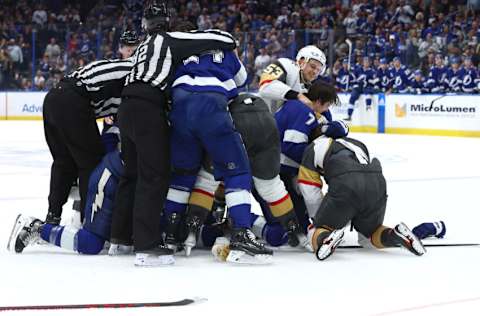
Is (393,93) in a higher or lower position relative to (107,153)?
lower

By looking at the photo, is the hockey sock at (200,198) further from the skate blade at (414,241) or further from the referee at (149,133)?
the skate blade at (414,241)

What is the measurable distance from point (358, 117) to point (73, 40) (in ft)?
21.5

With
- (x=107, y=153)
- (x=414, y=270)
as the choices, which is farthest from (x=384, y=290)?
(x=107, y=153)

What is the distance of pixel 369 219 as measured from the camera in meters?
4.23

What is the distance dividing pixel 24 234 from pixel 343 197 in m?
1.51

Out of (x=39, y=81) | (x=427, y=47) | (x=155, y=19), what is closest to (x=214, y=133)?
(x=155, y=19)

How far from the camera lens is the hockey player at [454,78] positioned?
14602 mm

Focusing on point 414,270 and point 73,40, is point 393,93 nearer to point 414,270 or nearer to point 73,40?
point 73,40

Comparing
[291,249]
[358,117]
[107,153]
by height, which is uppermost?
[107,153]

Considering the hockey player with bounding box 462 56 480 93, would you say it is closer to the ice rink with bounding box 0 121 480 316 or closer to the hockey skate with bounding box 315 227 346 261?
the ice rink with bounding box 0 121 480 316

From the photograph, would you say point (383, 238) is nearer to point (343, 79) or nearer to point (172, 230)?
point (172, 230)

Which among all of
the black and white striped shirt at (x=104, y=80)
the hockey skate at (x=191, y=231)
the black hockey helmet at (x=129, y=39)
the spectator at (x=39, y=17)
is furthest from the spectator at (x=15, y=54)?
the hockey skate at (x=191, y=231)

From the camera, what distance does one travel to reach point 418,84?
596 inches

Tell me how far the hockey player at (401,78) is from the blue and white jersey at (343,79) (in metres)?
0.84
